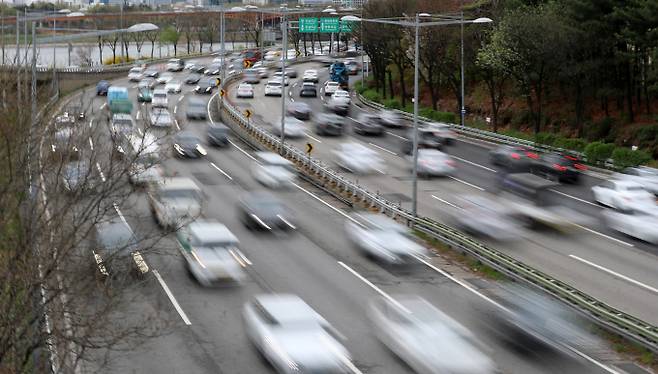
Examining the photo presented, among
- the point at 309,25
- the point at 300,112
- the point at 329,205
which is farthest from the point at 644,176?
the point at 309,25

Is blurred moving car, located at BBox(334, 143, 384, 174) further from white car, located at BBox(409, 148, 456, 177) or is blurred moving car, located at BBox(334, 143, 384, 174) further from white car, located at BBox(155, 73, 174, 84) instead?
white car, located at BBox(155, 73, 174, 84)

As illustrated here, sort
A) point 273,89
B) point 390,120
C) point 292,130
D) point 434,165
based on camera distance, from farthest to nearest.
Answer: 1. point 273,89
2. point 390,120
3. point 292,130
4. point 434,165

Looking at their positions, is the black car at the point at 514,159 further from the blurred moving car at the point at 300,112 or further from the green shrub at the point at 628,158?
the blurred moving car at the point at 300,112

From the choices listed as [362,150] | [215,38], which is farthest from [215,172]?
[215,38]

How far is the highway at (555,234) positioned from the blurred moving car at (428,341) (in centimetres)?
673

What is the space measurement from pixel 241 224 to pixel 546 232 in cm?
1131

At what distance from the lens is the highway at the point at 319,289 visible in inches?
834

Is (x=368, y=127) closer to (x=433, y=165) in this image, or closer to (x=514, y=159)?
(x=433, y=165)

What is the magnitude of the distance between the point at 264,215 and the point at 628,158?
68.9 ft

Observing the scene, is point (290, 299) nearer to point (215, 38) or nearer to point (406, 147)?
point (406, 147)

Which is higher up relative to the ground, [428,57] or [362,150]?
[428,57]

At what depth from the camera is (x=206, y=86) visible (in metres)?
85.9

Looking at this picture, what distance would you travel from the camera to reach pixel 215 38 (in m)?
179

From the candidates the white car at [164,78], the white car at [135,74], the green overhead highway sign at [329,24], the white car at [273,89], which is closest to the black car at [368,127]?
the white car at [273,89]
